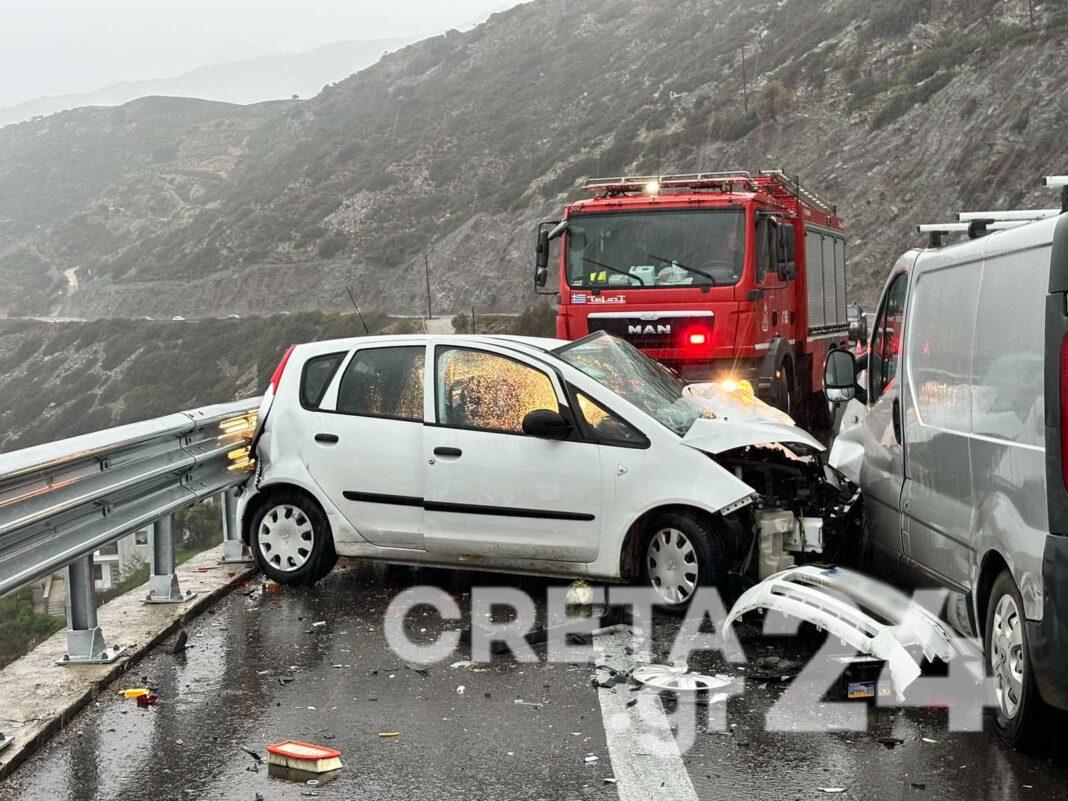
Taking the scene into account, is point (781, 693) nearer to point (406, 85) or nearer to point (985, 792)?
point (985, 792)

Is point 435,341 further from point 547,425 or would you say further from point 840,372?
point 840,372

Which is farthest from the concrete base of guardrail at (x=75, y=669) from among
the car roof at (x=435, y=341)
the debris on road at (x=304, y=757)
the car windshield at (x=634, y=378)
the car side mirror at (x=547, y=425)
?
the car windshield at (x=634, y=378)

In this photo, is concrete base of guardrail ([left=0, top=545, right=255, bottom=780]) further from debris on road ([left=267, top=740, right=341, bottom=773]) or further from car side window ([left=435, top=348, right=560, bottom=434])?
car side window ([left=435, top=348, right=560, bottom=434])

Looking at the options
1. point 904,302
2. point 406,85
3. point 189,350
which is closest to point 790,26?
point 189,350

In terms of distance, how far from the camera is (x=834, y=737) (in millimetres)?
5242

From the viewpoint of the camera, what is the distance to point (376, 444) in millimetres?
8133

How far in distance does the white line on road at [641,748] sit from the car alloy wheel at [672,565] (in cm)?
109

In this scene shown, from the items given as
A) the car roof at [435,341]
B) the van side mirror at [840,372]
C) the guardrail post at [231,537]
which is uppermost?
the car roof at [435,341]

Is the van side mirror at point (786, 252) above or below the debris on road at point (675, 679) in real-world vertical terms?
above

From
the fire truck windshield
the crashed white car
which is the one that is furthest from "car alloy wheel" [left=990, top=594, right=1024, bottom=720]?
the fire truck windshield

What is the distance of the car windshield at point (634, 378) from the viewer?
7.95 m

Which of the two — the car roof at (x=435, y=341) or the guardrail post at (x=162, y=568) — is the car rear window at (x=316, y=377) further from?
the guardrail post at (x=162, y=568)

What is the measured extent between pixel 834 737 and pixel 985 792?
746 mm

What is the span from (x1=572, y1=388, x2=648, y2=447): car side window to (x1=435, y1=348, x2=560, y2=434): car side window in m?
0.19
